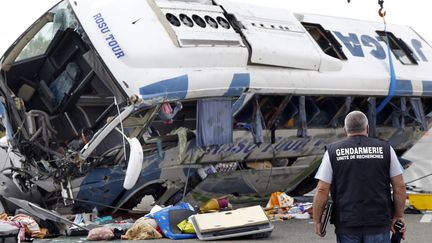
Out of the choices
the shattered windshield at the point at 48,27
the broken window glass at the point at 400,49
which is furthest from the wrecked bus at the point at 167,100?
the broken window glass at the point at 400,49

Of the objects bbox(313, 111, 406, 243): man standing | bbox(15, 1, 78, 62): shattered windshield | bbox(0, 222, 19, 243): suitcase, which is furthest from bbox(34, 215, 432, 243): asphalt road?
bbox(313, 111, 406, 243): man standing

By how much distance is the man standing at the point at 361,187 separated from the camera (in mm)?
4758

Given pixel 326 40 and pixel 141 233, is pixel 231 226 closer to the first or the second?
pixel 141 233

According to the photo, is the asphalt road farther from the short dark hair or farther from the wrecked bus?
the short dark hair

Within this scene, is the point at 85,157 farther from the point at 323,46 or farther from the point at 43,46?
the point at 323,46

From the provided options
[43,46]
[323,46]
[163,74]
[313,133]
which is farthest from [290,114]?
[43,46]

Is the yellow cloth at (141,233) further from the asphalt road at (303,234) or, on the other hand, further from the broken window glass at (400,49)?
the broken window glass at (400,49)

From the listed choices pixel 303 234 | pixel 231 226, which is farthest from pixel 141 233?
pixel 303 234

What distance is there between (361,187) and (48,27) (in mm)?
6434

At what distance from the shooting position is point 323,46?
12039mm

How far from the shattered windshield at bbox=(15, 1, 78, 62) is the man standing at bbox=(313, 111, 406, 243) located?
5702mm

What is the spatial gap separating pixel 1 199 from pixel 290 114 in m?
4.13

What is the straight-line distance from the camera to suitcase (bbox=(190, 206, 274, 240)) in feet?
26.9

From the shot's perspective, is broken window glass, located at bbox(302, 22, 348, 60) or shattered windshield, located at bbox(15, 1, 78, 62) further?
broken window glass, located at bbox(302, 22, 348, 60)
